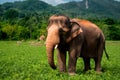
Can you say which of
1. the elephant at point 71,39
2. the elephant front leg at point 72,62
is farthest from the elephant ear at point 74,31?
the elephant front leg at point 72,62

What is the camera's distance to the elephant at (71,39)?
11797 mm

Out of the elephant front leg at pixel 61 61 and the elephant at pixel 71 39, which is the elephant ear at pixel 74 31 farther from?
the elephant front leg at pixel 61 61

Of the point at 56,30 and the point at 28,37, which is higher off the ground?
the point at 56,30

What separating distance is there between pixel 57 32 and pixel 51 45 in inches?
24.2

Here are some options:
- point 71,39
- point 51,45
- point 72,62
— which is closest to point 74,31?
point 71,39

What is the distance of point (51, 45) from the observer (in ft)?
37.9

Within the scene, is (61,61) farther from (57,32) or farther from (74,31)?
(57,32)

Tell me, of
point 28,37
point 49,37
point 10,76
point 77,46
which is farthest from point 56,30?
point 28,37

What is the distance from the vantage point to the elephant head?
11.5m

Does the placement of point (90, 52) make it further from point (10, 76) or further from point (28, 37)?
point (28, 37)

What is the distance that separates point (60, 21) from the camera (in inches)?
482

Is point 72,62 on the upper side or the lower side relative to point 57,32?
lower

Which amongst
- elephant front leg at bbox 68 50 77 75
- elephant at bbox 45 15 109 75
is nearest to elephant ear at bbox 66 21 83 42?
elephant at bbox 45 15 109 75

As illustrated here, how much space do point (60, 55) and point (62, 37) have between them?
1.05m
